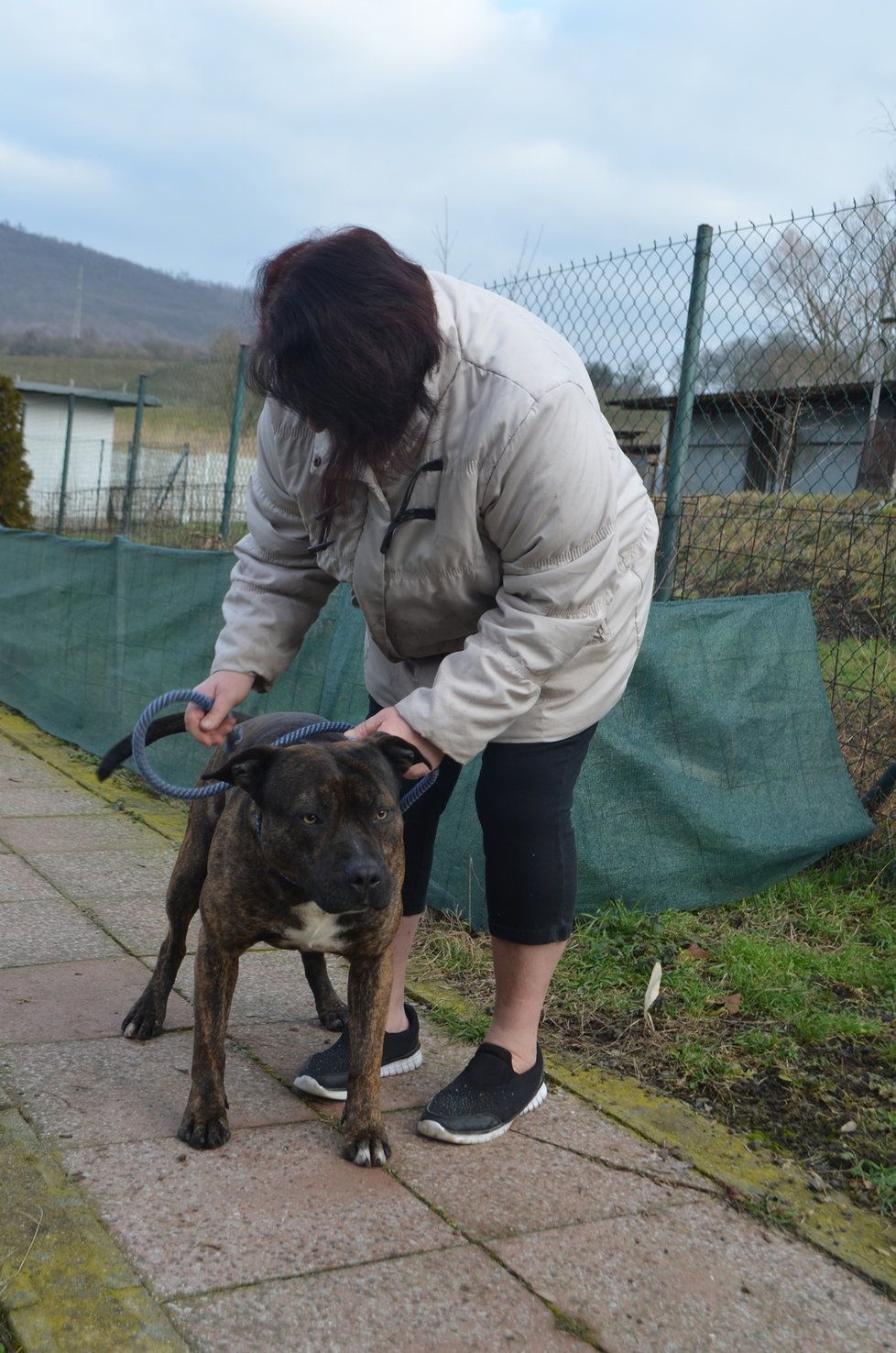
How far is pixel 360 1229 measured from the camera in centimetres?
237

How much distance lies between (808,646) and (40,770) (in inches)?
165

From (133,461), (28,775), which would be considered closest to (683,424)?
(28,775)

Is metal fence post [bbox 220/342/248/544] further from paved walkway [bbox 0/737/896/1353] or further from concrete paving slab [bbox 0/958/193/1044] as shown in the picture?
paved walkway [bbox 0/737/896/1353]

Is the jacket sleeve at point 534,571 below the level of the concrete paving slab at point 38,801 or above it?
above

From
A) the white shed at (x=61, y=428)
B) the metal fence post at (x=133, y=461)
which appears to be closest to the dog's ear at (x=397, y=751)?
the metal fence post at (x=133, y=461)

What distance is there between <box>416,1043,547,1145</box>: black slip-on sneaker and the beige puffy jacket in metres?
0.77

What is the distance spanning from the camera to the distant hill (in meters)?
145

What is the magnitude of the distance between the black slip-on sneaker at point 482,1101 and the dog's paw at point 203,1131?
0.45 m

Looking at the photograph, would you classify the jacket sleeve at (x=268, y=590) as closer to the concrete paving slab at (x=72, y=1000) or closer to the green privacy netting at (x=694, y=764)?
the concrete paving slab at (x=72, y=1000)

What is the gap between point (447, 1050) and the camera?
132 inches

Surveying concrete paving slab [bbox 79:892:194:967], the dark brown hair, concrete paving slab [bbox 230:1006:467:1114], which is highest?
the dark brown hair

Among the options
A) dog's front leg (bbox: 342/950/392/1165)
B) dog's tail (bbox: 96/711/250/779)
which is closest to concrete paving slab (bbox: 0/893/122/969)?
dog's tail (bbox: 96/711/250/779)

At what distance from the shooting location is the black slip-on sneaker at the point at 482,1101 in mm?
2793

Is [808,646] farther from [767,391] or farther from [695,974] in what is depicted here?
[695,974]
